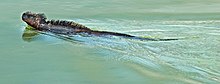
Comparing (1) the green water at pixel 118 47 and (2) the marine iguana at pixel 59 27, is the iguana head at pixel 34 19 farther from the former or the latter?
(1) the green water at pixel 118 47

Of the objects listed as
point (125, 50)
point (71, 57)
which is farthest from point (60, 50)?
point (125, 50)

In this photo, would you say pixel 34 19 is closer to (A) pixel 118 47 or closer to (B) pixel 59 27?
(B) pixel 59 27

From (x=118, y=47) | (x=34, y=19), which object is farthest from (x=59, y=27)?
(x=118, y=47)

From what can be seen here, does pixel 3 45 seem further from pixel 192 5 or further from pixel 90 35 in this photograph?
pixel 192 5

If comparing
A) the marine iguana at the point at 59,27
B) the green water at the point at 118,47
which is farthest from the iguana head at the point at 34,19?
the green water at the point at 118,47

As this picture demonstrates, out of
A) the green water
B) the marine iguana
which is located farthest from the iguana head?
the green water

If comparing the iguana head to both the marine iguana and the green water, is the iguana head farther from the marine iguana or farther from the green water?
the green water

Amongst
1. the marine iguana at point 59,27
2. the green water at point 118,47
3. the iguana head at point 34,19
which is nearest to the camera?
the green water at point 118,47
